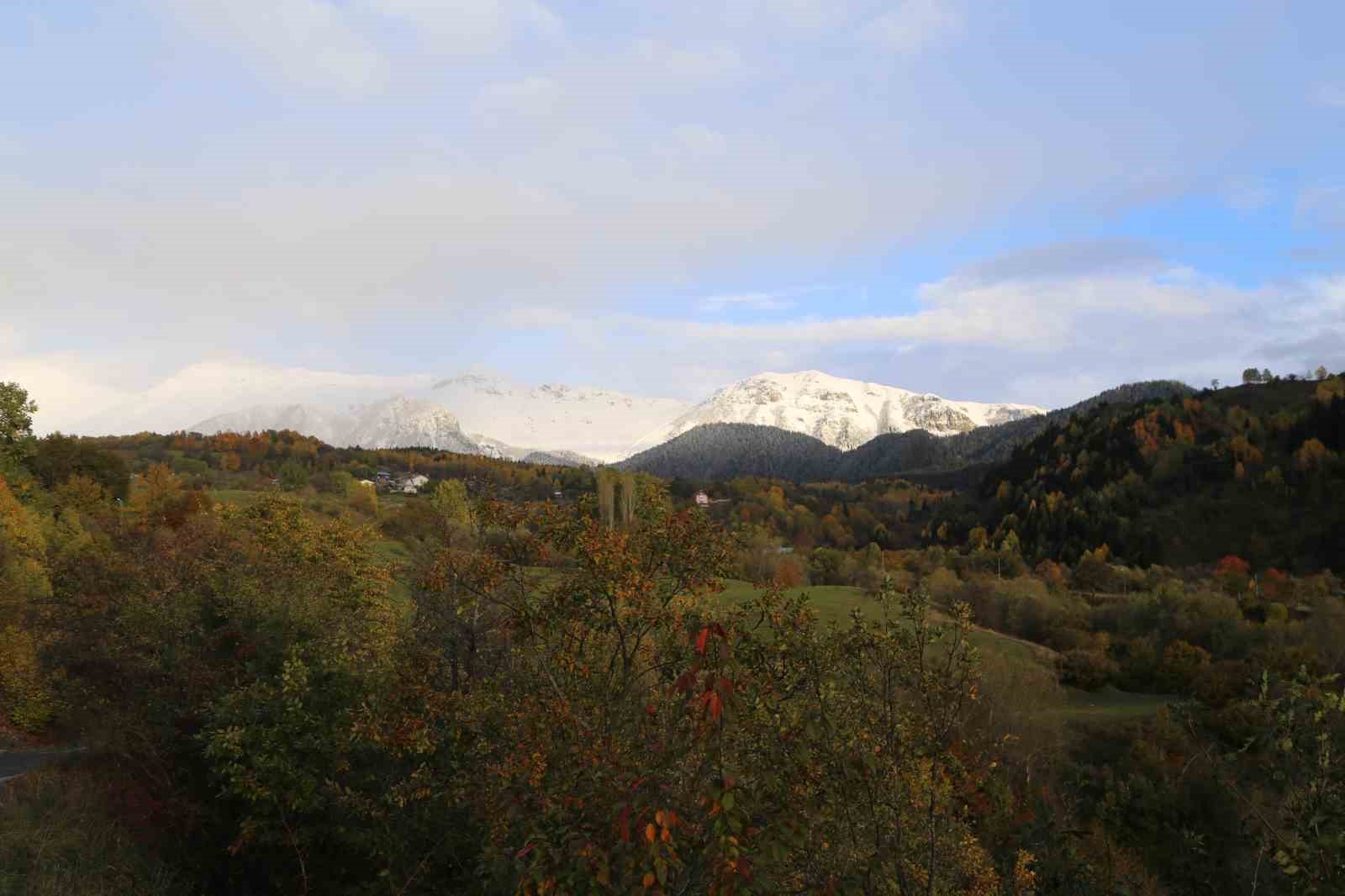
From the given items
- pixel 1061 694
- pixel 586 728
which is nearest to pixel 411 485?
pixel 1061 694

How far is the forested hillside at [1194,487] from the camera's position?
110 meters

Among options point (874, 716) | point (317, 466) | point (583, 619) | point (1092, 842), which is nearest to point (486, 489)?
point (583, 619)

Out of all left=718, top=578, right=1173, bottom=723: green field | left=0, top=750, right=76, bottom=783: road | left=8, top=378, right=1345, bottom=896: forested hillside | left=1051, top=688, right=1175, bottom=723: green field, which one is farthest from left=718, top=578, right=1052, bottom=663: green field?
left=0, top=750, right=76, bottom=783: road

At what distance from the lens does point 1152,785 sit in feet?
130

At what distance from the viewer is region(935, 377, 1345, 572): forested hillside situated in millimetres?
109938

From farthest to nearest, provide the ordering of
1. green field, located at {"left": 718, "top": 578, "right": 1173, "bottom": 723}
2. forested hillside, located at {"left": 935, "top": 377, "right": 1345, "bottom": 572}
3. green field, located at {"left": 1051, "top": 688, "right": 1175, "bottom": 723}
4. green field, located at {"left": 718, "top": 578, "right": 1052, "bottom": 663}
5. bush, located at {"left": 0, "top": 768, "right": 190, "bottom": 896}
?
1. forested hillside, located at {"left": 935, "top": 377, "right": 1345, "bottom": 572}
2. green field, located at {"left": 718, "top": 578, "right": 1052, "bottom": 663}
3. green field, located at {"left": 718, "top": 578, "right": 1173, "bottom": 723}
4. green field, located at {"left": 1051, "top": 688, "right": 1175, "bottom": 723}
5. bush, located at {"left": 0, "top": 768, "right": 190, "bottom": 896}

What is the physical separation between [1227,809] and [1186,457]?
12111 centimetres

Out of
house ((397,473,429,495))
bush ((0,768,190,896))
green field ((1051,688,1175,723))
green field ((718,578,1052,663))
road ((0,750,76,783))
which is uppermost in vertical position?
house ((397,473,429,495))

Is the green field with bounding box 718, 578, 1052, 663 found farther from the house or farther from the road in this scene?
the house

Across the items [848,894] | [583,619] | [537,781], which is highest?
[583,619]

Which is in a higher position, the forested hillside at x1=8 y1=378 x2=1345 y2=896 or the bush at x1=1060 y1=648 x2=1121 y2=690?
the forested hillside at x1=8 y1=378 x2=1345 y2=896

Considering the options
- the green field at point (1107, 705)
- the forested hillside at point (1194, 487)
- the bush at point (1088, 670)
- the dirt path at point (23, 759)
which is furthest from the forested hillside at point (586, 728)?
the forested hillside at point (1194, 487)

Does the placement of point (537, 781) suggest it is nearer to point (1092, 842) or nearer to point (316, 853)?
point (316, 853)

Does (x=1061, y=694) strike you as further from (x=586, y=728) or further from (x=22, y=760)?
(x=22, y=760)
